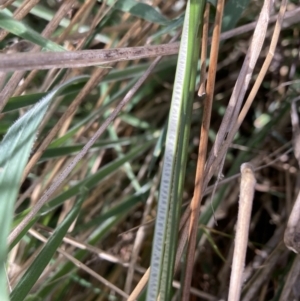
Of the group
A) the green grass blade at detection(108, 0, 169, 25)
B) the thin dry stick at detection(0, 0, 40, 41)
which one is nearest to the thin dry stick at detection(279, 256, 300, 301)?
the green grass blade at detection(108, 0, 169, 25)

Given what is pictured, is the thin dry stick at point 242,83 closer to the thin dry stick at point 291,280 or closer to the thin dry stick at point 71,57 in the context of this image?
the thin dry stick at point 71,57

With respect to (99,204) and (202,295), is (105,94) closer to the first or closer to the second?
(99,204)

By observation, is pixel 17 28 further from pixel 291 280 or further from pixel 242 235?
pixel 291 280

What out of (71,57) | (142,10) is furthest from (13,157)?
(142,10)

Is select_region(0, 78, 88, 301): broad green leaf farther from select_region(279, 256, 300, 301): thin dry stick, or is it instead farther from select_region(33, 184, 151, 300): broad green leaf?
select_region(279, 256, 300, 301): thin dry stick

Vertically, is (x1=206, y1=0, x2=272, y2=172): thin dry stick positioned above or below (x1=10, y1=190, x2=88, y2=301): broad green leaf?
above

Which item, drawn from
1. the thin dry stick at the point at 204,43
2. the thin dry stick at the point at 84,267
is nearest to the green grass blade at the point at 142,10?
the thin dry stick at the point at 204,43

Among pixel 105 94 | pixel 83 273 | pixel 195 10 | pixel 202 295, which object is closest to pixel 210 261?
pixel 202 295
